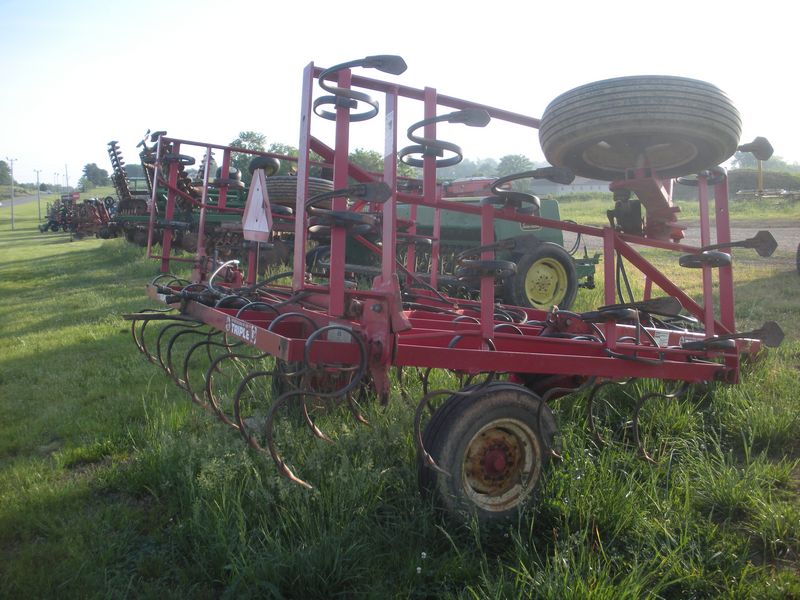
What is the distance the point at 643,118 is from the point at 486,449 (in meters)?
1.72

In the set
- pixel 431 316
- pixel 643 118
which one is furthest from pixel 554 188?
pixel 643 118

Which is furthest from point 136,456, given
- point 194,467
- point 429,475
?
point 429,475

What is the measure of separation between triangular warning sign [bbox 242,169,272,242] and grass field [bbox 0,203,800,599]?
1146 mm

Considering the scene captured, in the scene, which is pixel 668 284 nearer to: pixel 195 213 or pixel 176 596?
pixel 176 596

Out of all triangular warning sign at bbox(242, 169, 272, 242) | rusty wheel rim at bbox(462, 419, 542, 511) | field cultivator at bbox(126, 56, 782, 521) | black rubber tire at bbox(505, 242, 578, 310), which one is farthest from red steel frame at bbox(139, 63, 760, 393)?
black rubber tire at bbox(505, 242, 578, 310)

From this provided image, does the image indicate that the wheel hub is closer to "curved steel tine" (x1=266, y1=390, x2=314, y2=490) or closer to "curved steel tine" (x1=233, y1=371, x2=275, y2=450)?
"curved steel tine" (x1=266, y1=390, x2=314, y2=490)

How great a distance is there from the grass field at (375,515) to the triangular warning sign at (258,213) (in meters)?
1.15

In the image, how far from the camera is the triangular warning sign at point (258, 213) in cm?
375

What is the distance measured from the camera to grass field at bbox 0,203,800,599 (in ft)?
8.23

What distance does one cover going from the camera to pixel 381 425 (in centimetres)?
363

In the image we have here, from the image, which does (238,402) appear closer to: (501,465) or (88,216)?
(501,465)

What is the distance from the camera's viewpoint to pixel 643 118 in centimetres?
315

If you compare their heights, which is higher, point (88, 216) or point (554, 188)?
point (554, 188)

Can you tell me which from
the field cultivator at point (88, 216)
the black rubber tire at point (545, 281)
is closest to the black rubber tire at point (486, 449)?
the black rubber tire at point (545, 281)
